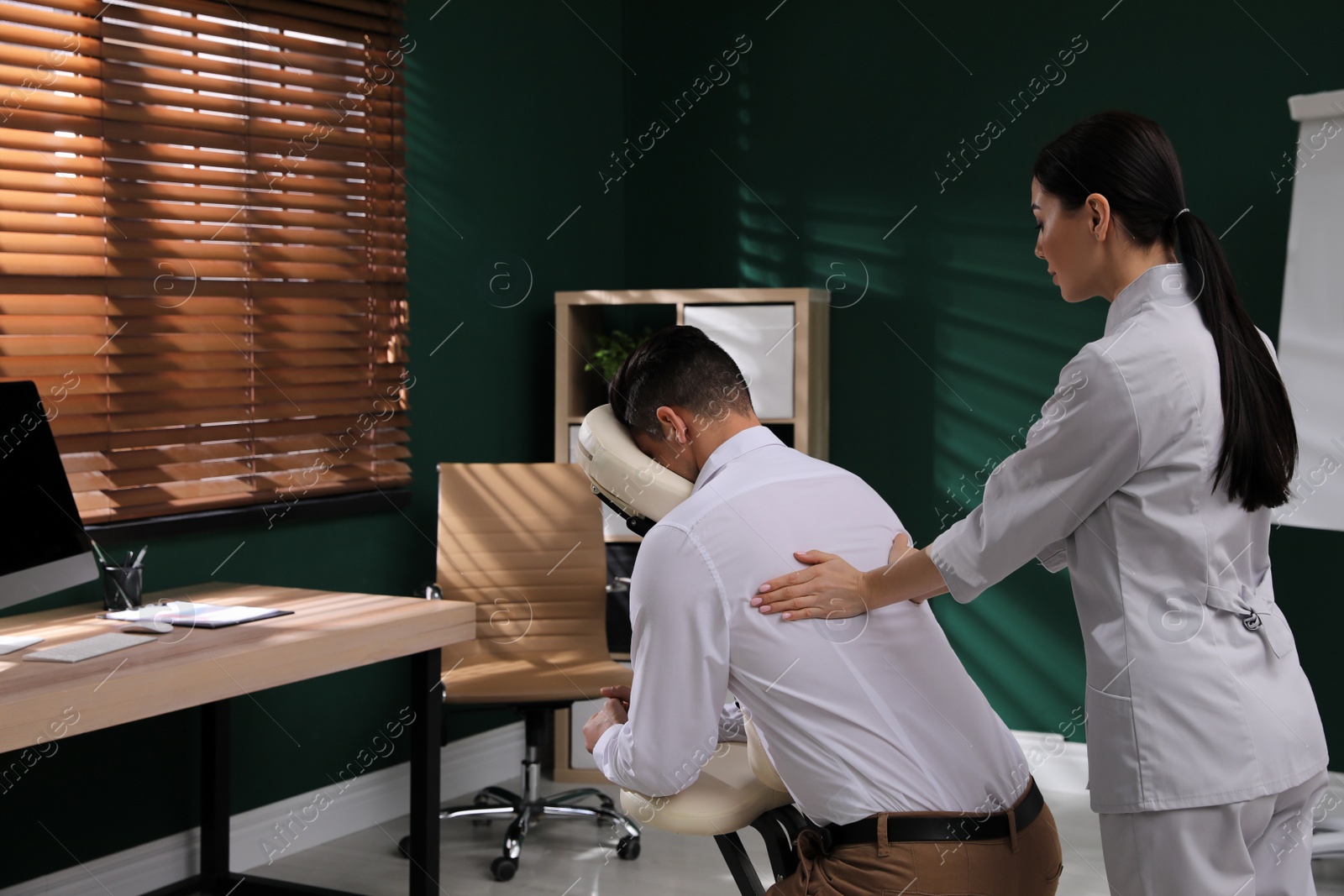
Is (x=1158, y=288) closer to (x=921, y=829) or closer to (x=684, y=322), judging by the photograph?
(x=921, y=829)

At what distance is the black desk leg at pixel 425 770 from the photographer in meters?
2.66

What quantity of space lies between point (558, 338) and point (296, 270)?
962 millimetres

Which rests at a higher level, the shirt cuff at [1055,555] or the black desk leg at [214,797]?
the shirt cuff at [1055,555]

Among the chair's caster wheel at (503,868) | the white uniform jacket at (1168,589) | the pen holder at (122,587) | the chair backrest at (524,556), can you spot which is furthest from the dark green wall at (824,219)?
the white uniform jacket at (1168,589)

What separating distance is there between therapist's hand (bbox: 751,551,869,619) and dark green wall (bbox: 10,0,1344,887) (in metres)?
2.11

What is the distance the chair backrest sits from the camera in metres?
3.57

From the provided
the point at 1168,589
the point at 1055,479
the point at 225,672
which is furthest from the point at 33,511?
the point at 1168,589

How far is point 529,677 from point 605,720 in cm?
175

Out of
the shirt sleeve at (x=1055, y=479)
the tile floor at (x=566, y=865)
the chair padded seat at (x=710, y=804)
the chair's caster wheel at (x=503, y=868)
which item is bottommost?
the tile floor at (x=566, y=865)

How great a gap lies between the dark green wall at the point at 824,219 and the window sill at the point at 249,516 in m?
0.04

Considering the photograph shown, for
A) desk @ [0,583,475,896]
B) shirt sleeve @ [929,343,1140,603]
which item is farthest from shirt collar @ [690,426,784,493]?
desk @ [0,583,475,896]

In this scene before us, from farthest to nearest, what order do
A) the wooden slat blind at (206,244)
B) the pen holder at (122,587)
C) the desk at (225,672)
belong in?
the wooden slat blind at (206,244)
the pen holder at (122,587)
the desk at (225,672)

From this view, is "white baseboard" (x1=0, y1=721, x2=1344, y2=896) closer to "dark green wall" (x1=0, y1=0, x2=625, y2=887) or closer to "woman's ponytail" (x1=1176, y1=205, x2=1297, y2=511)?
"dark green wall" (x1=0, y1=0, x2=625, y2=887)

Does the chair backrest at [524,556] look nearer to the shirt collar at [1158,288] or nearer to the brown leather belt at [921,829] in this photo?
the brown leather belt at [921,829]
